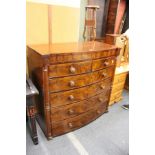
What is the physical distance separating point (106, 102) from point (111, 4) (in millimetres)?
1620

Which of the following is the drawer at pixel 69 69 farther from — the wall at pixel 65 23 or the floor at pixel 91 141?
the floor at pixel 91 141

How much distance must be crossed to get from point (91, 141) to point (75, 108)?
439mm

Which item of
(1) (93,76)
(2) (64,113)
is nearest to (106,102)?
(1) (93,76)

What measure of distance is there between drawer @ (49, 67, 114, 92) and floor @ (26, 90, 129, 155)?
64 cm

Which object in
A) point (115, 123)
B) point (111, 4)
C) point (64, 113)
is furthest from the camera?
point (111, 4)

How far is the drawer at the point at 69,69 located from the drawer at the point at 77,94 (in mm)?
204

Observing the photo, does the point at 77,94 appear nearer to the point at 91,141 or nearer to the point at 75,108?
the point at 75,108

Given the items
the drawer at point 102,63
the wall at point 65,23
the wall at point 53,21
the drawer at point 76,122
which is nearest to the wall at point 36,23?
the wall at point 53,21

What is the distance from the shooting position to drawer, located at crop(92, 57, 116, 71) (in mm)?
1588

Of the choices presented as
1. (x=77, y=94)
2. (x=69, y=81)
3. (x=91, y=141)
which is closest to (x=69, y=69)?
(x=69, y=81)

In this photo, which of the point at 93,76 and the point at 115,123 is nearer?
the point at 93,76

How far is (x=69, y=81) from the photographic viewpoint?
4.72 ft
